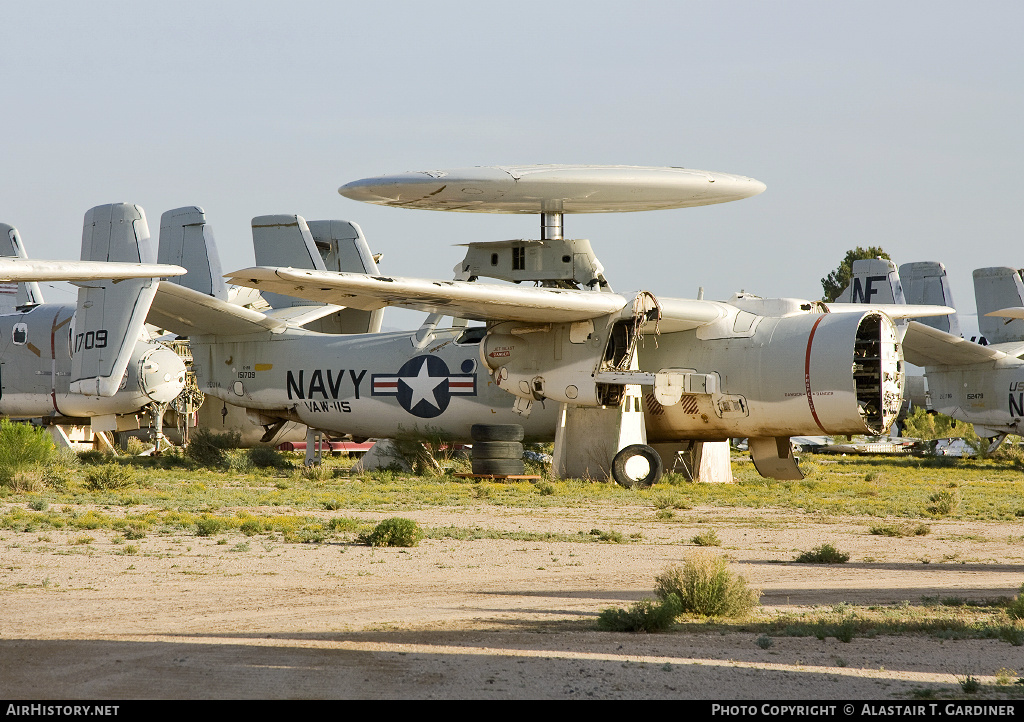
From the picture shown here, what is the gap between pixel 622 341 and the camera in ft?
67.6

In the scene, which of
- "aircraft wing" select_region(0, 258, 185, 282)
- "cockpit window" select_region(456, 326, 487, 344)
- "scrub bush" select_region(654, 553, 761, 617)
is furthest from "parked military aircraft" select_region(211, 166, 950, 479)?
"scrub bush" select_region(654, 553, 761, 617)

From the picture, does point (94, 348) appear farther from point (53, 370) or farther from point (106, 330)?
point (53, 370)

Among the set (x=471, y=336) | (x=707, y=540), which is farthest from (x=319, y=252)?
(x=707, y=540)

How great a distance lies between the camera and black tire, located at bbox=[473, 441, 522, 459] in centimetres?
2217

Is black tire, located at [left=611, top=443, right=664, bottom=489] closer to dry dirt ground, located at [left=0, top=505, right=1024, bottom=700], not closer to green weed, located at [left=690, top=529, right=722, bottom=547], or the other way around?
dry dirt ground, located at [left=0, top=505, right=1024, bottom=700]

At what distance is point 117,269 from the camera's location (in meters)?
9.32

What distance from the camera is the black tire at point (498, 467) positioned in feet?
72.6

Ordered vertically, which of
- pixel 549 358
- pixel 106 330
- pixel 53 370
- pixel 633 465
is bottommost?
pixel 633 465

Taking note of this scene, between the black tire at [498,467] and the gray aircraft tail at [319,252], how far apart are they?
5990mm

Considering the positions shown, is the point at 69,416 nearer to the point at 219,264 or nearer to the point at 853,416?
the point at 219,264

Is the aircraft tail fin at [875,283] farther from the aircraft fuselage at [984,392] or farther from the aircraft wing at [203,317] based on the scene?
the aircraft wing at [203,317]

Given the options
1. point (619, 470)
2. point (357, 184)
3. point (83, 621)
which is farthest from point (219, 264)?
point (83, 621)

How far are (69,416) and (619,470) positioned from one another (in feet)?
57.5

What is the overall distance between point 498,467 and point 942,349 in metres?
16.5
